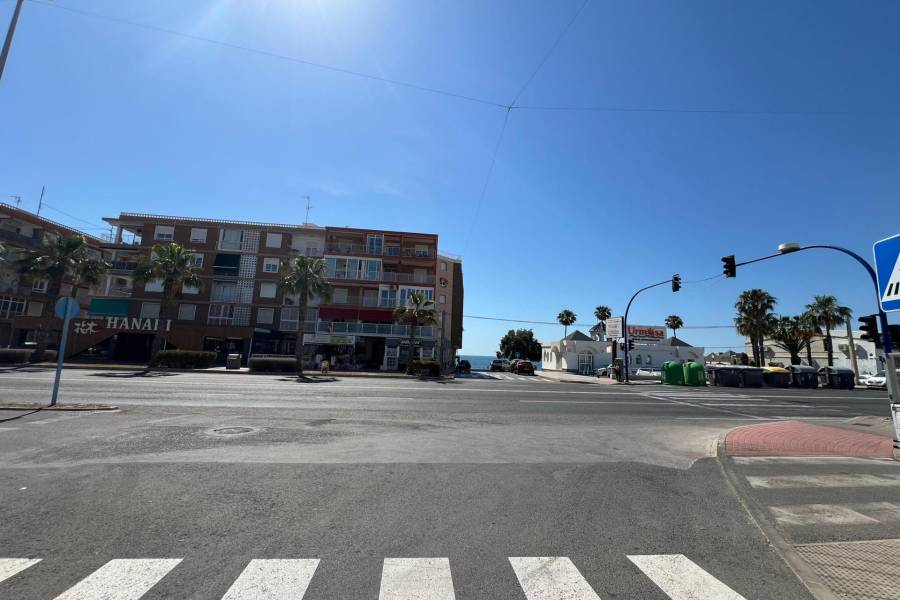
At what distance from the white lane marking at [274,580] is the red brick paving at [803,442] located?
7.88 metres

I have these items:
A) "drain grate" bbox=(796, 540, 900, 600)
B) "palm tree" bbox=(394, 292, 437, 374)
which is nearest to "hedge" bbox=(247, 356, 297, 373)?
"palm tree" bbox=(394, 292, 437, 374)

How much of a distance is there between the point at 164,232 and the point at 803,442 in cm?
5076

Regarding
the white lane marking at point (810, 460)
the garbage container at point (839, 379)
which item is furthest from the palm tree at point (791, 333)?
the white lane marking at point (810, 460)

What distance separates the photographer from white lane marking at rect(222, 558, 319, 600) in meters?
2.79

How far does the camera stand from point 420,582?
3.04 metres

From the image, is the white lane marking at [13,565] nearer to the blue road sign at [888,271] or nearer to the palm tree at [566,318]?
the blue road sign at [888,271]

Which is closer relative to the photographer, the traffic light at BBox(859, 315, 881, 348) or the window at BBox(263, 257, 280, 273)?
the traffic light at BBox(859, 315, 881, 348)

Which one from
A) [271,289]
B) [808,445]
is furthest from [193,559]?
[271,289]

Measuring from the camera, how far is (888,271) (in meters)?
6.55

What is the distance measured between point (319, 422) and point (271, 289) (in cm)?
3478

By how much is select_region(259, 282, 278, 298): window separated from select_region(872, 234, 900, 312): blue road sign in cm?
4248

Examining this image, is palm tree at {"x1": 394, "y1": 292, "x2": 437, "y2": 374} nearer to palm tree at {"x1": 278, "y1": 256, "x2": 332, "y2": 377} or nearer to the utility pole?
palm tree at {"x1": 278, "y1": 256, "x2": 332, "y2": 377}

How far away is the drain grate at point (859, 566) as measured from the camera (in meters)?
3.01

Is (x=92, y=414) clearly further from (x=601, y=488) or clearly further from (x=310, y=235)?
(x=310, y=235)
